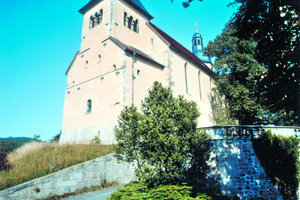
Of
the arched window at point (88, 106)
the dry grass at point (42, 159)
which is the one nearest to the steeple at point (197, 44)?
the arched window at point (88, 106)

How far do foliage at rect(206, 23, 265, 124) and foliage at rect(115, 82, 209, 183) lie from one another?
10.1 metres

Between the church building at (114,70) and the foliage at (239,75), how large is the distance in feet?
10.6

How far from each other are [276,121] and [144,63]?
12.8 meters

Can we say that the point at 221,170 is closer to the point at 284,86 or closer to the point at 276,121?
the point at 284,86

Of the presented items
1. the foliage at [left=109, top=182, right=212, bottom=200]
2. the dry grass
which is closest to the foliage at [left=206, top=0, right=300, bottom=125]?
the foliage at [left=109, top=182, right=212, bottom=200]

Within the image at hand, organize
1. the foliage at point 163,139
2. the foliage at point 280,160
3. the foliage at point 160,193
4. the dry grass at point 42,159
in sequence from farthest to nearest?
the foliage at point 280,160, the dry grass at point 42,159, the foliage at point 163,139, the foliage at point 160,193

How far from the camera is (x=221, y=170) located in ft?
32.5

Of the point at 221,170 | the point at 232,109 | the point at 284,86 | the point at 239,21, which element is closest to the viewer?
the point at 284,86

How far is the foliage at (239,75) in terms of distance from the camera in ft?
57.0

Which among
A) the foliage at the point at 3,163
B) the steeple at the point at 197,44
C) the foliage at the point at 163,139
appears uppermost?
the steeple at the point at 197,44

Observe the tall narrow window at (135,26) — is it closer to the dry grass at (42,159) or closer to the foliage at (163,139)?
the dry grass at (42,159)

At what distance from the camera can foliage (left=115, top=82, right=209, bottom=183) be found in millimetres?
7777

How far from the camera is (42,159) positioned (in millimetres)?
9812

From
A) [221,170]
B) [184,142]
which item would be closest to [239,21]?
[184,142]
